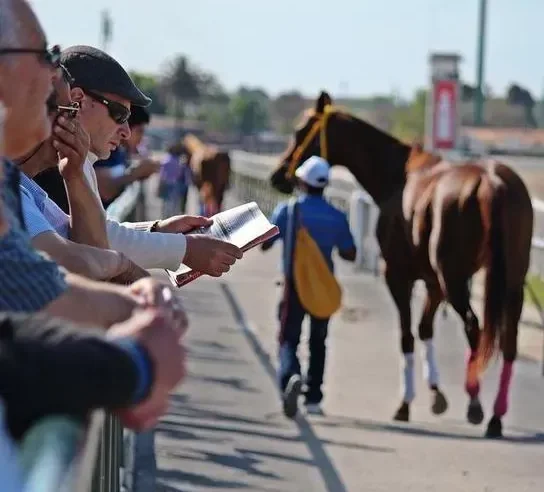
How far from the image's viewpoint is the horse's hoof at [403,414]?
9883 millimetres

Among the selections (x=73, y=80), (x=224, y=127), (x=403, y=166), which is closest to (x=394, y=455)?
(x=403, y=166)

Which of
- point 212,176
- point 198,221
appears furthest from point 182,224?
point 212,176

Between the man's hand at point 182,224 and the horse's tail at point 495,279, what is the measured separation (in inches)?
178

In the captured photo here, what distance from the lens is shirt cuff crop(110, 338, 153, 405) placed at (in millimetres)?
2406

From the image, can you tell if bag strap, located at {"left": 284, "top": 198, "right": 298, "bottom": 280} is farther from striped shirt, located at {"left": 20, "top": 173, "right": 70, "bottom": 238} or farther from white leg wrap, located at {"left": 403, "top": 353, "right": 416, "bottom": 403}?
striped shirt, located at {"left": 20, "top": 173, "right": 70, "bottom": 238}

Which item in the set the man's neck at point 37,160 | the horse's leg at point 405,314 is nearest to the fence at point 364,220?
the horse's leg at point 405,314

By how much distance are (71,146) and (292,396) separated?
5579 mm

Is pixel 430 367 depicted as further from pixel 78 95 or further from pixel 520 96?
pixel 520 96

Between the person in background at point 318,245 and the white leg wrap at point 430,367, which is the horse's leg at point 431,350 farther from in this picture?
the person in background at point 318,245

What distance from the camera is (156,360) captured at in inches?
97.0

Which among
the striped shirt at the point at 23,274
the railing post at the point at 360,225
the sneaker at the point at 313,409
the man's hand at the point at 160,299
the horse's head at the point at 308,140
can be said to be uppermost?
the striped shirt at the point at 23,274

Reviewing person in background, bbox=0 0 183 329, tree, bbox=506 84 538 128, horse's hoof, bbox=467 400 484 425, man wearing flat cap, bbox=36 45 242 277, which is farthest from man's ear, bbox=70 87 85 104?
tree, bbox=506 84 538 128

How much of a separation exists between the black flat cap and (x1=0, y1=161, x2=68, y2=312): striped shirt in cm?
227

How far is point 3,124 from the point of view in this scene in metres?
2.71
